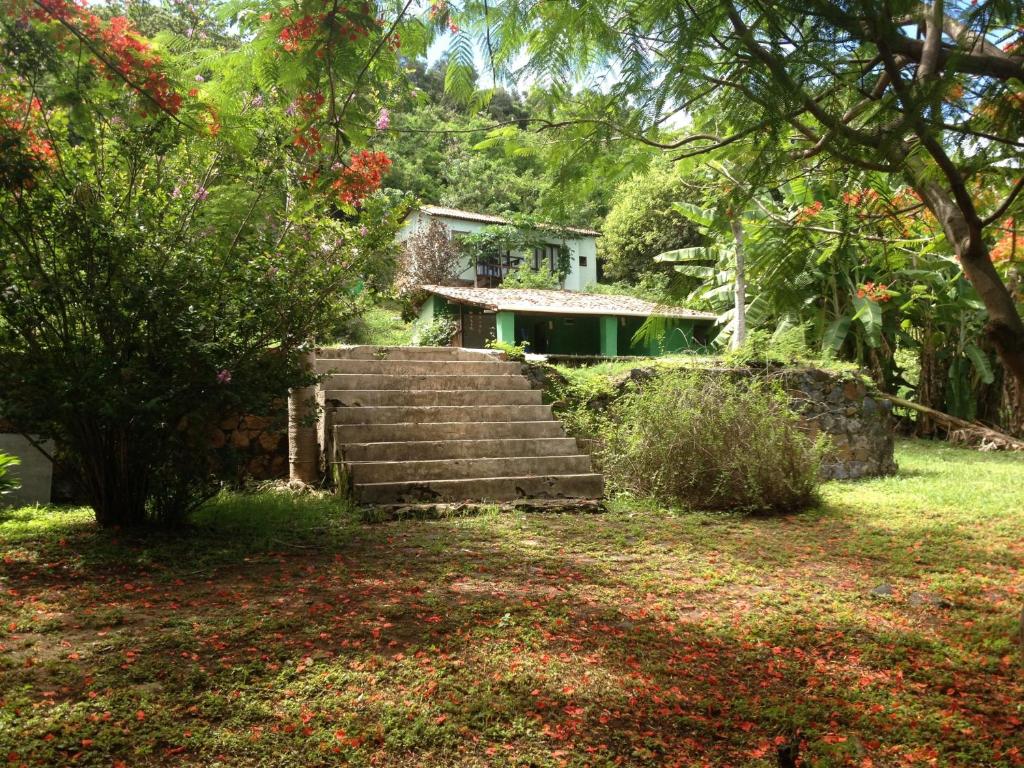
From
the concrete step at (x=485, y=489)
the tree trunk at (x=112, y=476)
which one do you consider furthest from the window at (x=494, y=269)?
the tree trunk at (x=112, y=476)

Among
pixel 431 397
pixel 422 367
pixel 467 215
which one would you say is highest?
pixel 467 215

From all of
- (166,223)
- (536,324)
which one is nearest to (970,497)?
(166,223)

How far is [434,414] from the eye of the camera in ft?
25.8

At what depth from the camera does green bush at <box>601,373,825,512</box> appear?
22.6 ft

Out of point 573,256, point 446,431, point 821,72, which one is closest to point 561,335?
point 573,256

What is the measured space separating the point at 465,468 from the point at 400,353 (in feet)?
7.72

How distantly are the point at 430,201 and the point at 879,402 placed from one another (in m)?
24.9

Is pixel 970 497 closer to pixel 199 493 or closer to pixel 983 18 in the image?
pixel 983 18

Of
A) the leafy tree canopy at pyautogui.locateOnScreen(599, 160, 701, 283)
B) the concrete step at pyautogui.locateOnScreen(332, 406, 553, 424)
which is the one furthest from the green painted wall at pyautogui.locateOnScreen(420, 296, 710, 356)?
the concrete step at pyautogui.locateOnScreen(332, 406, 553, 424)

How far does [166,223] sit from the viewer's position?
5184 millimetres

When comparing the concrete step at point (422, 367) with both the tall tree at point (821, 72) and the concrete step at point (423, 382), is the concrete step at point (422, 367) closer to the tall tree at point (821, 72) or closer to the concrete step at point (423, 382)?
the concrete step at point (423, 382)

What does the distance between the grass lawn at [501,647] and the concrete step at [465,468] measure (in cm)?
101

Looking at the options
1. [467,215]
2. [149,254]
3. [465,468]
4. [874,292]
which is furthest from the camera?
[467,215]

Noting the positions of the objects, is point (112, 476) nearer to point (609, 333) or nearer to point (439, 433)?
point (439, 433)
